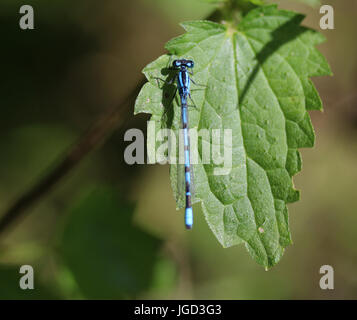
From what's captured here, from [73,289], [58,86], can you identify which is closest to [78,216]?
[73,289]

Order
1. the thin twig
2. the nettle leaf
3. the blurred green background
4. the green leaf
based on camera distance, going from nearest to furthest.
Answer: the nettle leaf → the thin twig → the green leaf → the blurred green background

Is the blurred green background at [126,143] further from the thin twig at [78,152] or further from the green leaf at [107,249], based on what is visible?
the thin twig at [78,152]

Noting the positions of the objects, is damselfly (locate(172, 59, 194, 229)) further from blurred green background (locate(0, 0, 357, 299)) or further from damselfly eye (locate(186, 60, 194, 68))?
blurred green background (locate(0, 0, 357, 299))

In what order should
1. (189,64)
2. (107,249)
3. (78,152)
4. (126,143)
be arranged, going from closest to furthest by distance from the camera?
(189,64) < (78,152) < (107,249) < (126,143)

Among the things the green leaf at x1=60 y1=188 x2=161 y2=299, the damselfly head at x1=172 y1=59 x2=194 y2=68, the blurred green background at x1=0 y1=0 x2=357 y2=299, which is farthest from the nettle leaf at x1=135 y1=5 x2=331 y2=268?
the blurred green background at x1=0 y1=0 x2=357 y2=299

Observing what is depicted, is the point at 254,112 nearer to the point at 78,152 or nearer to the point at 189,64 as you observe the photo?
the point at 189,64

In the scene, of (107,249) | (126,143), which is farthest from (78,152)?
(126,143)
